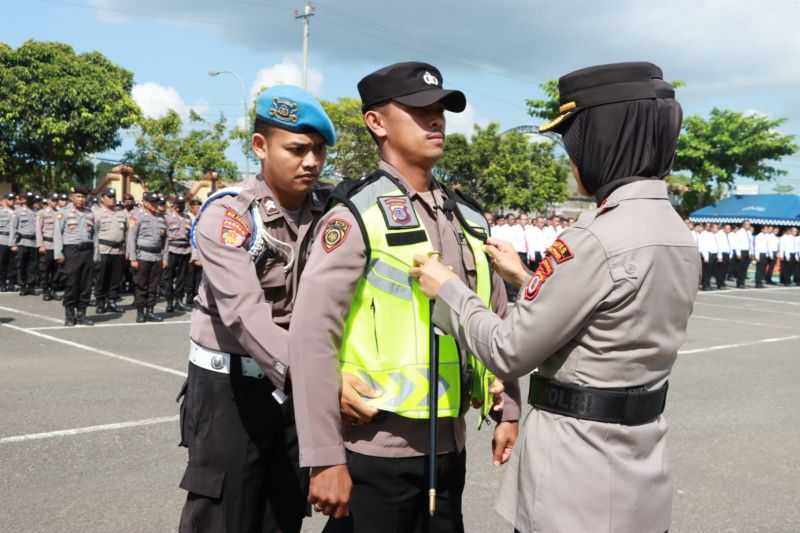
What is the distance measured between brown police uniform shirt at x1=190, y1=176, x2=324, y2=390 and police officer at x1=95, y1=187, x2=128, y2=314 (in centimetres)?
1062

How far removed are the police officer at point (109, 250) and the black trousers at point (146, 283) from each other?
654mm

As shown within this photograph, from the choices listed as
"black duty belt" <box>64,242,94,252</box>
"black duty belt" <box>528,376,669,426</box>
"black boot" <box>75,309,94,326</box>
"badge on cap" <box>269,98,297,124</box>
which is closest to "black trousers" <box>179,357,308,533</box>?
"badge on cap" <box>269,98,297,124</box>

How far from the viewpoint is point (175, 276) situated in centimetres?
1363

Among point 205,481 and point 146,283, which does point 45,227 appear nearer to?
point 146,283

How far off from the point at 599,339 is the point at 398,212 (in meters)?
0.64

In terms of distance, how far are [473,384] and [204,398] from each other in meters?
0.91

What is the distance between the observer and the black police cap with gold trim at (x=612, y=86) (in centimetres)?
194

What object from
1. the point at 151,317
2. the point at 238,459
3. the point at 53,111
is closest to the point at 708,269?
the point at 151,317

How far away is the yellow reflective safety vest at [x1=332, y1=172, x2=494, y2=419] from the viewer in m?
2.17

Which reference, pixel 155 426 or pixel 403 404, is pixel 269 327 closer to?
pixel 403 404


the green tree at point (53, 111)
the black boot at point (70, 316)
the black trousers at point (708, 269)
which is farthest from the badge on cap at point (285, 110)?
the green tree at point (53, 111)

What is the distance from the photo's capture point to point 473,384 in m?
2.37

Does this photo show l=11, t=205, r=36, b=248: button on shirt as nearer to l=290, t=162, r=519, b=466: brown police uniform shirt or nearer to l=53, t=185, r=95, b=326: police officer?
l=53, t=185, r=95, b=326: police officer

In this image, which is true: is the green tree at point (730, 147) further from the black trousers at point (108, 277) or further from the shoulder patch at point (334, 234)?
the shoulder patch at point (334, 234)
